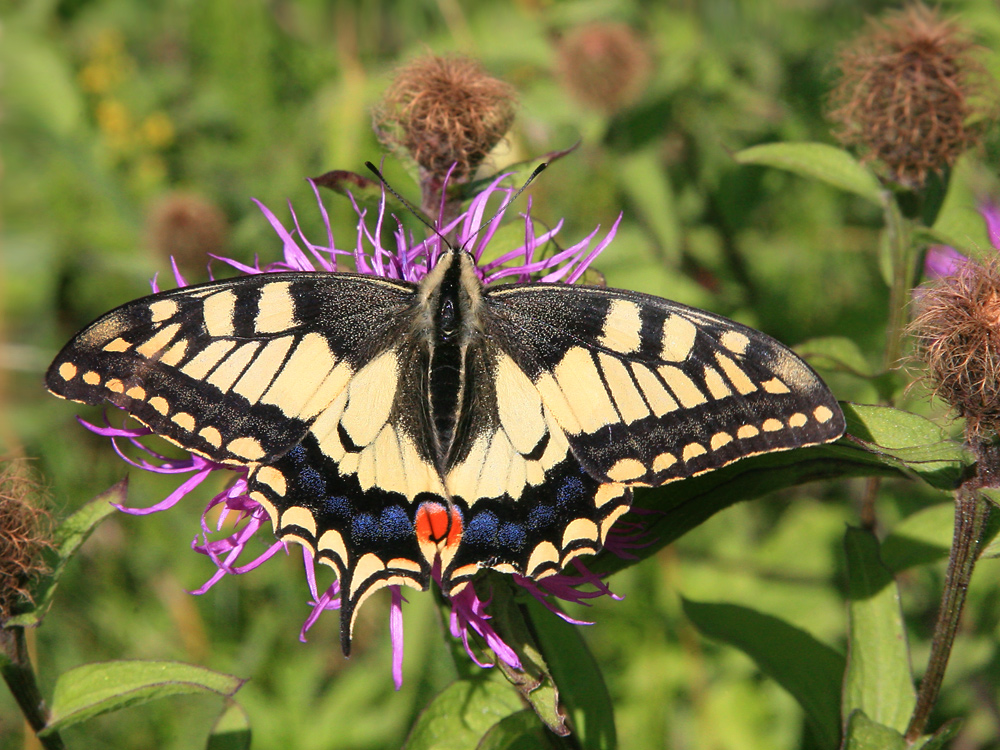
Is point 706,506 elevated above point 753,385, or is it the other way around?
point 753,385

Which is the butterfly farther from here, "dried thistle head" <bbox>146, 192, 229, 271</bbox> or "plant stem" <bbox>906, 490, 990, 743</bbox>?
"dried thistle head" <bbox>146, 192, 229, 271</bbox>

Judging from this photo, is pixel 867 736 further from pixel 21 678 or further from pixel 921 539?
pixel 21 678

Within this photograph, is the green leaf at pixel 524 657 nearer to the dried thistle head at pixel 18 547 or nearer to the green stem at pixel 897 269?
the dried thistle head at pixel 18 547

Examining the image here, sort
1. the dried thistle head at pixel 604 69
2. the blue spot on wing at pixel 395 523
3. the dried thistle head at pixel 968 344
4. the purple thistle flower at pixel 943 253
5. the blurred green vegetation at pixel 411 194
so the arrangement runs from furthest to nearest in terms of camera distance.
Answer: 1. the dried thistle head at pixel 604 69
2. the blurred green vegetation at pixel 411 194
3. the purple thistle flower at pixel 943 253
4. the blue spot on wing at pixel 395 523
5. the dried thistle head at pixel 968 344

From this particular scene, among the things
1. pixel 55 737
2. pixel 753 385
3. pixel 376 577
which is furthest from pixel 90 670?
pixel 753 385

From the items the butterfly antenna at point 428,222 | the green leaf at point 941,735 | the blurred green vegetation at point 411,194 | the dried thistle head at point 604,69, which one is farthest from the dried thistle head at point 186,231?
the green leaf at point 941,735

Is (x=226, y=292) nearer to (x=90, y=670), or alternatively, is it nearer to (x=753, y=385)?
(x=90, y=670)
